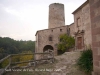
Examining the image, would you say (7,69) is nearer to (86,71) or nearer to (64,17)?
(86,71)

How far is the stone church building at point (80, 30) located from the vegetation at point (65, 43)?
2.86ft

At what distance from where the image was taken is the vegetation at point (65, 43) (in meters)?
19.3

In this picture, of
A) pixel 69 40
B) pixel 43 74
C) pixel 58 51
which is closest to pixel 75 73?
pixel 43 74

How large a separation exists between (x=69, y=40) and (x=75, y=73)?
1380 centimetres

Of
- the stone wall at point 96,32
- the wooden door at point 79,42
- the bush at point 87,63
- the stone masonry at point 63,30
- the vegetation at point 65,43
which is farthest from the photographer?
the vegetation at point 65,43

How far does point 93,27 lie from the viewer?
323 centimetres

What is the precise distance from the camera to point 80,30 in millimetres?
16203

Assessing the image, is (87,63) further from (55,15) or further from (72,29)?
(55,15)

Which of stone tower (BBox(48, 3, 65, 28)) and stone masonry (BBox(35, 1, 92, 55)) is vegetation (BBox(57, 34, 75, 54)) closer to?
stone masonry (BBox(35, 1, 92, 55))

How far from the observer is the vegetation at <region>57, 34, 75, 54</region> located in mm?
19272

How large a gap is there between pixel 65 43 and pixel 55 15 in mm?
9185

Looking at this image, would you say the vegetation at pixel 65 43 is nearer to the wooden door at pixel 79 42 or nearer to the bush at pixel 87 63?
the wooden door at pixel 79 42

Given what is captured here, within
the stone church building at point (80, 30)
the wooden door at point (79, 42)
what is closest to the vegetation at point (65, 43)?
the stone church building at point (80, 30)

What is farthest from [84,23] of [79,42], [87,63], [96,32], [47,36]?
[96,32]
